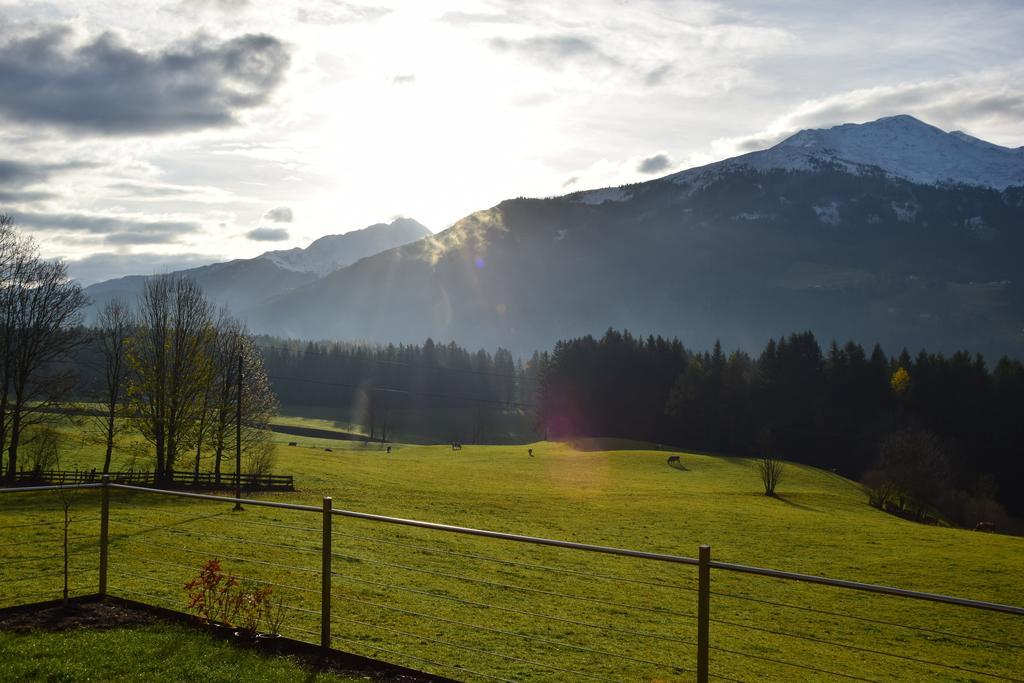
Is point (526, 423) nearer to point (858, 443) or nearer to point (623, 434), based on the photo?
point (623, 434)

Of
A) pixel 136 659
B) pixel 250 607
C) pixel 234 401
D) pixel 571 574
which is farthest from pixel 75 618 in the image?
pixel 234 401

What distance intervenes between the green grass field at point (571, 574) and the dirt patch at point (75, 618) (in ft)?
8.75

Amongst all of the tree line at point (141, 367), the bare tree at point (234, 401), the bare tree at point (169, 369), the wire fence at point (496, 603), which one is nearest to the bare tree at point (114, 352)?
the tree line at point (141, 367)

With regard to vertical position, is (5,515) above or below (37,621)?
below

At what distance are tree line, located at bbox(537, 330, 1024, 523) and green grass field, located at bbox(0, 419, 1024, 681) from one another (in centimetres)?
4202

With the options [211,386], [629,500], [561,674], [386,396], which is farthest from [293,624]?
[386,396]

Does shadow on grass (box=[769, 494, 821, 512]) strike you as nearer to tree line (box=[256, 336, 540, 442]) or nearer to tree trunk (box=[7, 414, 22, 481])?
tree trunk (box=[7, 414, 22, 481])

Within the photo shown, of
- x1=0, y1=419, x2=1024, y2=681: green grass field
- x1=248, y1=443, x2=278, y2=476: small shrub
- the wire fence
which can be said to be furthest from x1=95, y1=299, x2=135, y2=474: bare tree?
the wire fence

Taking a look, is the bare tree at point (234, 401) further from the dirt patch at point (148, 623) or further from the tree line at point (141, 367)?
the dirt patch at point (148, 623)

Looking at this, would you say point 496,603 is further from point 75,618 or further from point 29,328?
point 29,328

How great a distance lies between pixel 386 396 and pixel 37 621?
149 metres

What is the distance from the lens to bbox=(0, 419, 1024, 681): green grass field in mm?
15789

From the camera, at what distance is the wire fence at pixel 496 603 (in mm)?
13836

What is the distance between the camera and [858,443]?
102m
